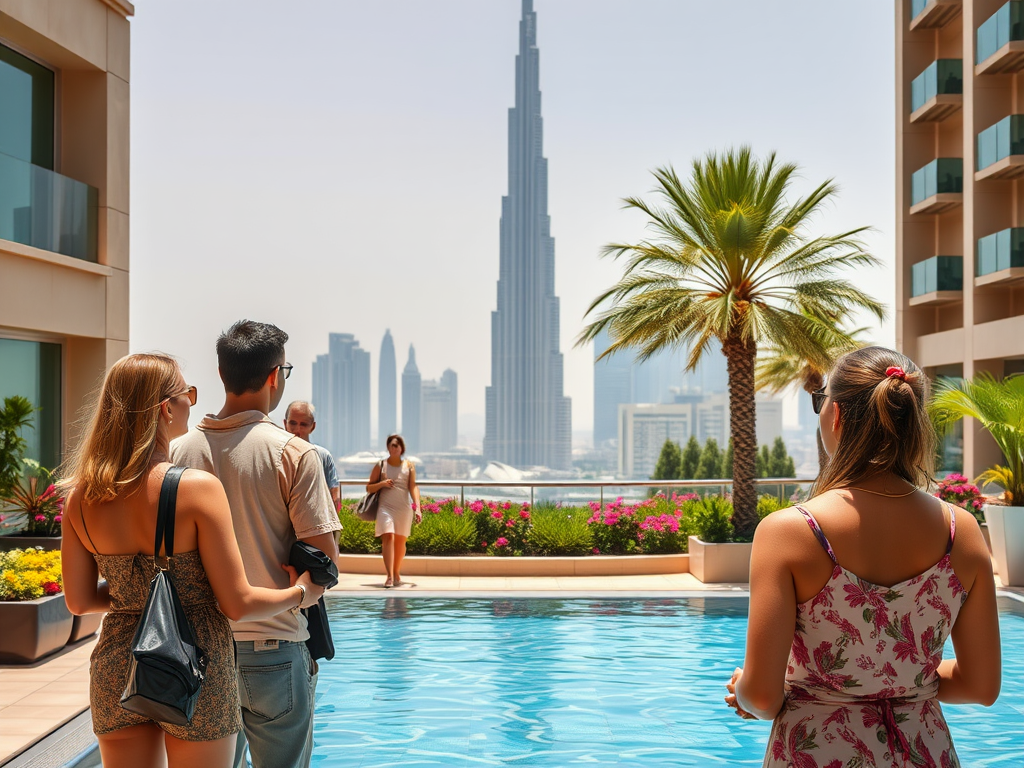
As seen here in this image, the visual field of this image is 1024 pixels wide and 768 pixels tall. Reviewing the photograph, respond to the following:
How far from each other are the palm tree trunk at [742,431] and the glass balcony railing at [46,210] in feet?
33.4

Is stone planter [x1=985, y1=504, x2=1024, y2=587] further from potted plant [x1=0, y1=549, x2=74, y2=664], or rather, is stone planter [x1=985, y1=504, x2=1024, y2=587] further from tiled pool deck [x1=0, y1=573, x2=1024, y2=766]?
potted plant [x1=0, y1=549, x2=74, y2=664]

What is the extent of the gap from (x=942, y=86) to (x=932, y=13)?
2.59 m

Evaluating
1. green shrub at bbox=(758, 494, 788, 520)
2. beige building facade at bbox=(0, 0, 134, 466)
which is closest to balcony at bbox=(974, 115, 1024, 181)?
green shrub at bbox=(758, 494, 788, 520)

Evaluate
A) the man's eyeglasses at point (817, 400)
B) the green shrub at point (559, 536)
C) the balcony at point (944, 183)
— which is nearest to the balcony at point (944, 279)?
the balcony at point (944, 183)

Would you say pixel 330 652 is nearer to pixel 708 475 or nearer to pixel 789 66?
pixel 708 475

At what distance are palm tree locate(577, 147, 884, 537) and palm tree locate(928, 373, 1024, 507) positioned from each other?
1.84m

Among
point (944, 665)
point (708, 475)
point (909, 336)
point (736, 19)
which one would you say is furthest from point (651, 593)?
point (736, 19)

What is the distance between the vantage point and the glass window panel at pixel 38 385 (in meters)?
12.2

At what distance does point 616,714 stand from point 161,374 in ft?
17.4

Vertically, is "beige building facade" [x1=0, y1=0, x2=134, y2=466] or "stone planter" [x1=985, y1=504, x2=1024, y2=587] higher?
"beige building facade" [x1=0, y1=0, x2=134, y2=466]

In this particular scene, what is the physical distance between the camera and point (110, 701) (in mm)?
2680

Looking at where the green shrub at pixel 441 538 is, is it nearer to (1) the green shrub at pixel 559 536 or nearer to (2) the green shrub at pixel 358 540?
(2) the green shrub at pixel 358 540

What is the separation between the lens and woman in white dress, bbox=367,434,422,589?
38.3ft

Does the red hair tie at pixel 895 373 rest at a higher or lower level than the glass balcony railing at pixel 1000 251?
lower
